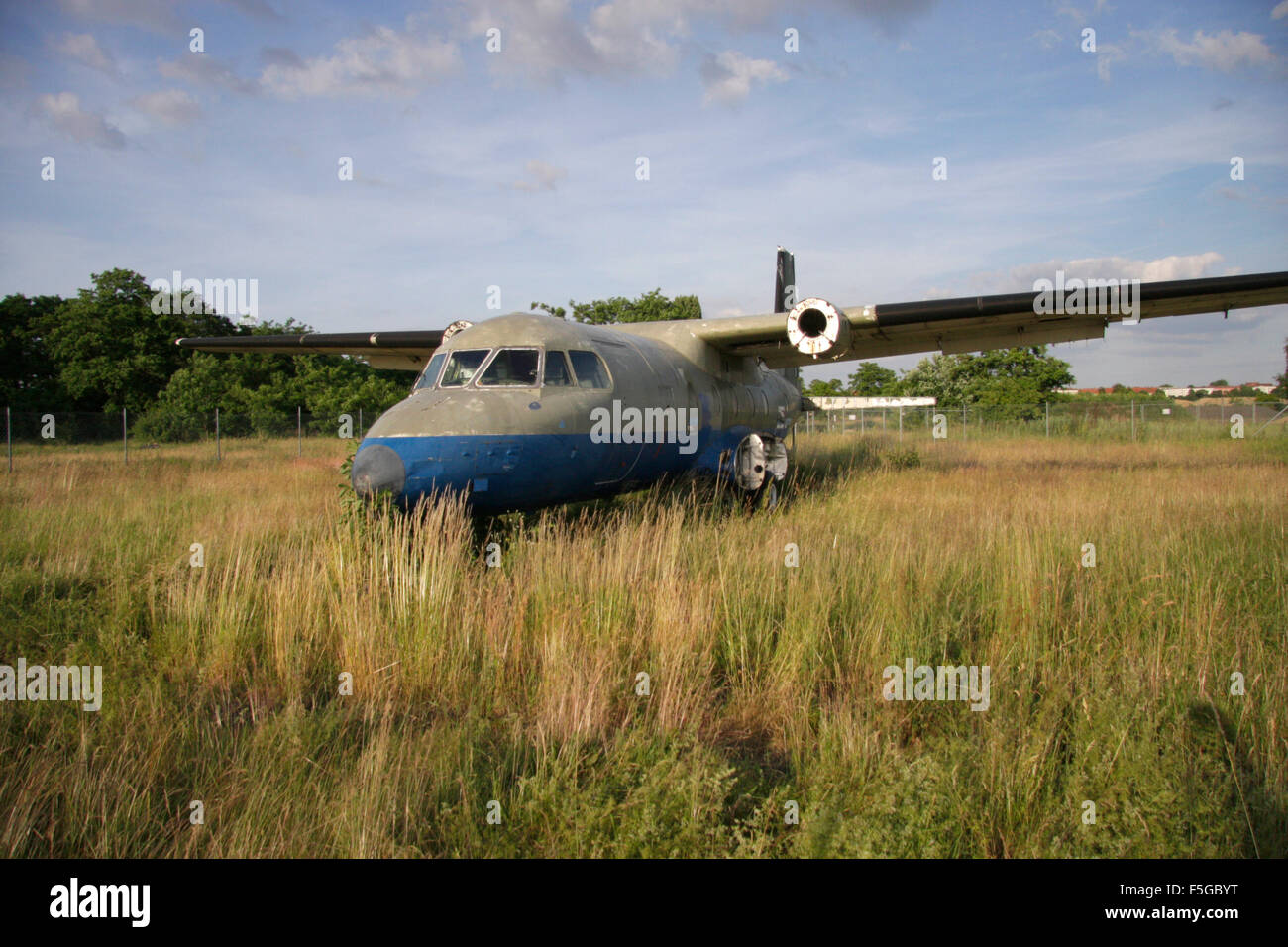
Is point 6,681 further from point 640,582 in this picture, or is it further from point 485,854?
point 640,582

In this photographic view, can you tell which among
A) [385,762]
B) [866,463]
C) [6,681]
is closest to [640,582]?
[385,762]

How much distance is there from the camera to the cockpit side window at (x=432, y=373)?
25.5 ft

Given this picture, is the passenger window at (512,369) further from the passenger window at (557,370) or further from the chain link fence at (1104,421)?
the chain link fence at (1104,421)

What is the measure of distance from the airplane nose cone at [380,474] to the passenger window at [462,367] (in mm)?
1456

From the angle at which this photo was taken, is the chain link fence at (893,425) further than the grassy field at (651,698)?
Yes

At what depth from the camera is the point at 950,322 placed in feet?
38.2

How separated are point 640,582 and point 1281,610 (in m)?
4.69

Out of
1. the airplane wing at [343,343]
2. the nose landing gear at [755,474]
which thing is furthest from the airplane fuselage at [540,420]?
the airplane wing at [343,343]

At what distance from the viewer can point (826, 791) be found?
3.06m

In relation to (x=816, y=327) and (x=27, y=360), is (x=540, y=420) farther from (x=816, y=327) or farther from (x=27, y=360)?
(x=27, y=360)

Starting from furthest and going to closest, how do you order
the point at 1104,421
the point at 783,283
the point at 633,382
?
the point at 1104,421, the point at 783,283, the point at 633,382

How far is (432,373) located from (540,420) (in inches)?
61.6

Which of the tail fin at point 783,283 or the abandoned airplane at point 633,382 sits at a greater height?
the tail fin at point 783,283

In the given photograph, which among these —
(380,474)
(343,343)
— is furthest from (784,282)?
(380,474)
